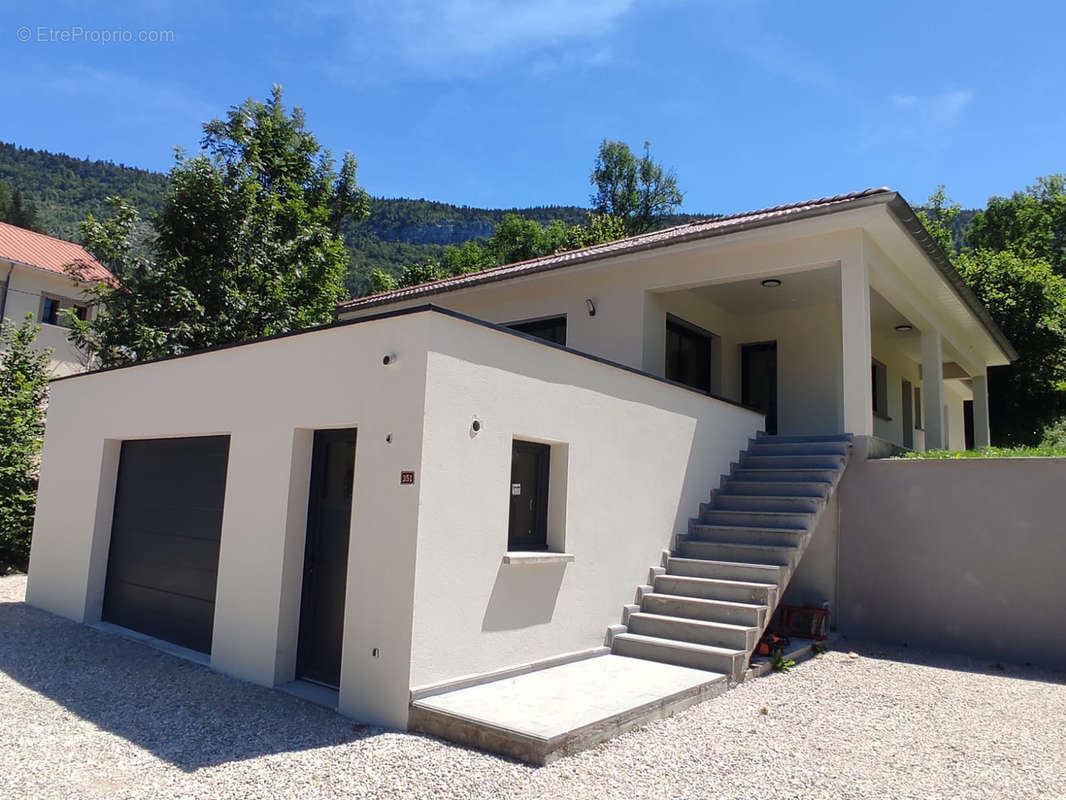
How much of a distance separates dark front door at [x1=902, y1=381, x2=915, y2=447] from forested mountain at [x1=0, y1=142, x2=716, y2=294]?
40984 mm

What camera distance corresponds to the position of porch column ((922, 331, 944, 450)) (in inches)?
480

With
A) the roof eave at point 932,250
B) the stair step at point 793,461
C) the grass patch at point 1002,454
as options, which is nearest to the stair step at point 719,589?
the stair step at point 793,461

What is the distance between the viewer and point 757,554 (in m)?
7.51

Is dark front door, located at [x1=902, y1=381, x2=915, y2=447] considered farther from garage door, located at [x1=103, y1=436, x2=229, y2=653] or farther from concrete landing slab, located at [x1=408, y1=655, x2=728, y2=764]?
garage door, located at [x1=103, y1=436, x2=229, y2=653]

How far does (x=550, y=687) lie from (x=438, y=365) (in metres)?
2.68

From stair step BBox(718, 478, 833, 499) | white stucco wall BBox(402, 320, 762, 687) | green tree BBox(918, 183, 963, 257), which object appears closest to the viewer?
white stucco wall BBox(402, 320, 762, 687)

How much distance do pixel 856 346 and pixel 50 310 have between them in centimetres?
2647

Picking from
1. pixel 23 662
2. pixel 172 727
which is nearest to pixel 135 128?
pixel 23 662

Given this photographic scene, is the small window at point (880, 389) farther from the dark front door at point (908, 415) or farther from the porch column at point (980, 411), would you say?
the porch column at point (980, 411)

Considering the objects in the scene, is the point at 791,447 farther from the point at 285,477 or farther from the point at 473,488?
the point at 285,477

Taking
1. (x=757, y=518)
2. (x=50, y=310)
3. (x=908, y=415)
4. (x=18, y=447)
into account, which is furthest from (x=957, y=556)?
(x=50, y=310)

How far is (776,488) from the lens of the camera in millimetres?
8609

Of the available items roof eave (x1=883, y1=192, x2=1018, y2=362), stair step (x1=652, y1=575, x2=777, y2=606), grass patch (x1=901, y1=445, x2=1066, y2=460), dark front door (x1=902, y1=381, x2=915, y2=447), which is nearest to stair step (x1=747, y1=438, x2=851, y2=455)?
grass patch (x1=901, y1=445, x2=1066, y2=460)

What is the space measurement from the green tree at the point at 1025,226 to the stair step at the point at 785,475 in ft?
84.1
